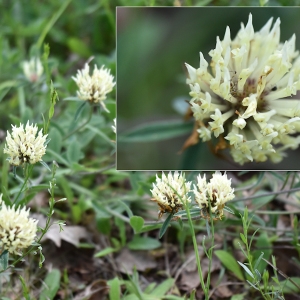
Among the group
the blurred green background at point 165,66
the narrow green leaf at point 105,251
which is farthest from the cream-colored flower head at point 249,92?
the narrow green leaf at point 105,251

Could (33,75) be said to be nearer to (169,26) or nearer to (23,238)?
(169,26)

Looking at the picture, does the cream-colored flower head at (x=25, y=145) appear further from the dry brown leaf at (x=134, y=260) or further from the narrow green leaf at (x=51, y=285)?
the dry brown leaf at (x=134, y=260)

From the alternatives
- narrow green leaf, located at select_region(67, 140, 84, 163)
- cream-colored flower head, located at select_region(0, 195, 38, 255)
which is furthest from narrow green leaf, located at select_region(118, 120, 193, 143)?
cream-colored flower head, located at select_region(0, 195, 38, 255)

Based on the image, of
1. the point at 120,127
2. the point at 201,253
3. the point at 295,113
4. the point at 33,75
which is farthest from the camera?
the point at 120,127

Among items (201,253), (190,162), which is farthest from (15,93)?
(201,253)

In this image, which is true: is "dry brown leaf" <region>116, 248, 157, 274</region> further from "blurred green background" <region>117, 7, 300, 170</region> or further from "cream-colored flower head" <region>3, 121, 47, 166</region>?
"cream-colored flower head" <region>3, 121, 47, 166</region>

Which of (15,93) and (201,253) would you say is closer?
(201,253)
